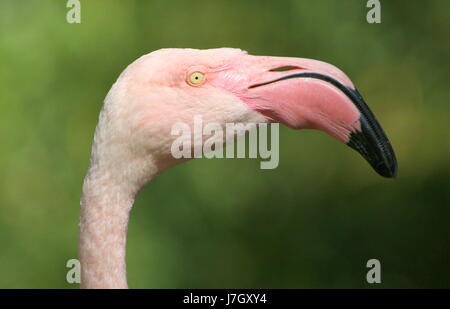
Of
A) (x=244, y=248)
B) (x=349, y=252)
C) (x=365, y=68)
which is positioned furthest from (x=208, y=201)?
(x=365, y=68)

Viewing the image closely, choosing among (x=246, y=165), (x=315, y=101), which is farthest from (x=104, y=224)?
(x=246, y=165)

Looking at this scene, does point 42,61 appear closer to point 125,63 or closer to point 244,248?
point 125,63

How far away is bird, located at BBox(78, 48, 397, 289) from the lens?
1413mm

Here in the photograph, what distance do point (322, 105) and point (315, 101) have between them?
17mm

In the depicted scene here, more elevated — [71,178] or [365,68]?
[365,68]

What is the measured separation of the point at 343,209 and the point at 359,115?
1.79 meters

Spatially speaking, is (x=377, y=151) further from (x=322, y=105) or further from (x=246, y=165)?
(x=246, y=165)

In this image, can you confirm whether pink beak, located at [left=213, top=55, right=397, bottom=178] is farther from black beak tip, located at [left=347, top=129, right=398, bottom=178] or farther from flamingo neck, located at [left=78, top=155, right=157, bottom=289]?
flamingo neck, located at [left=78, top=155, right=157, bottom=289]

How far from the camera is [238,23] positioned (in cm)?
313

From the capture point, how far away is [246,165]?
307 centimetres

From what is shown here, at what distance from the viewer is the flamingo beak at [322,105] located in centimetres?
142

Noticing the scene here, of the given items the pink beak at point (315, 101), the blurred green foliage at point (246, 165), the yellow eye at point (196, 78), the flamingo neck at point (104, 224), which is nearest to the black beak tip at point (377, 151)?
the pink beak at point (315, 101)

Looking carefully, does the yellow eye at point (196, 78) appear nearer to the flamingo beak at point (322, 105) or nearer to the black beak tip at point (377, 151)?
the flamingo beak at point (322, 105)

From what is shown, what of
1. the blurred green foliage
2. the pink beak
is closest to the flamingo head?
the pink beak
